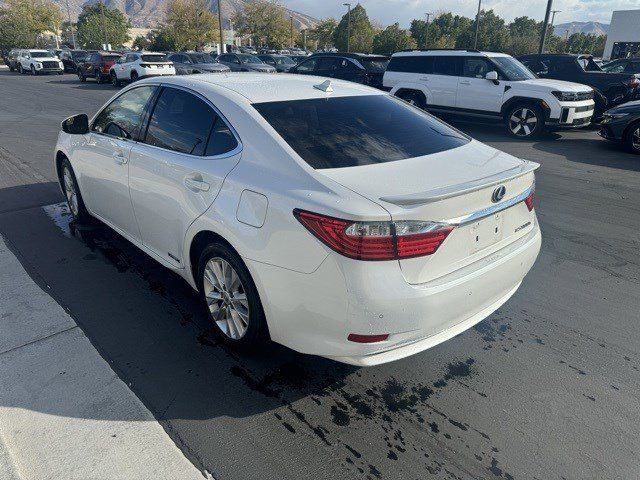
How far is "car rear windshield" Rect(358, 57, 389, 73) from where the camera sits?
15594 mm

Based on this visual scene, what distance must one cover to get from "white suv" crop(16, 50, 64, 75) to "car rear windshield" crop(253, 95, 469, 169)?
36279 millimetres

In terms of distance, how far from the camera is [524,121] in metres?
11.0

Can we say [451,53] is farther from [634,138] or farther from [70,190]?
[70,190]

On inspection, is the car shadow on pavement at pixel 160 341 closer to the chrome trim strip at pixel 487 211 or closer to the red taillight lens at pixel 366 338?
the red taillight lens at pixel 366 338

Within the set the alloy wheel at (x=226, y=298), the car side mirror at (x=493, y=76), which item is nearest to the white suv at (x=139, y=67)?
the car side mirror at (x=493, y=76)

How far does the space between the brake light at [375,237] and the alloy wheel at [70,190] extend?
3.78m

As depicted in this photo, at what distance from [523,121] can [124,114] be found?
9.44 m

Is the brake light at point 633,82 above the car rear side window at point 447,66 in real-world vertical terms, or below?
below

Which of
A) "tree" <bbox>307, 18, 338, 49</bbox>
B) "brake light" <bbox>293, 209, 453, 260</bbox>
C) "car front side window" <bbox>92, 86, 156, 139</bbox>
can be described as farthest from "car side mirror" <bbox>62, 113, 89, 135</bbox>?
"tree" <bbox>307, 18, 338, 49</bbox>

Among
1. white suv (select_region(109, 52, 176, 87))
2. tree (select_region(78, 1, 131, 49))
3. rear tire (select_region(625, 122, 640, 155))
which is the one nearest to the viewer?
rear tire (select_region(625, 122, 640, 155))

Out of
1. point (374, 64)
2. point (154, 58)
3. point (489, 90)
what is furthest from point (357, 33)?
point (489, 90)

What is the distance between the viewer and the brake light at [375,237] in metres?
2.26

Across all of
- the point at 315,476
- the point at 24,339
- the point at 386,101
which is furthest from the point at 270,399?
the point at 386,101

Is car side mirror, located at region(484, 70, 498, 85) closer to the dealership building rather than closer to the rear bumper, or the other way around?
the rear bumper
